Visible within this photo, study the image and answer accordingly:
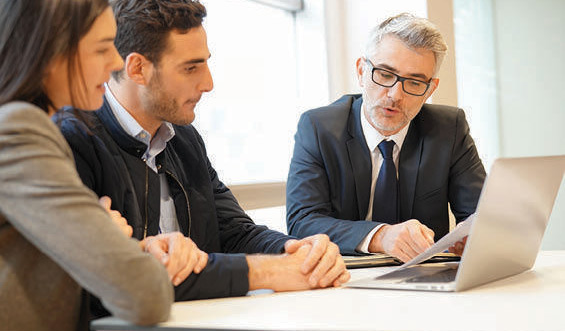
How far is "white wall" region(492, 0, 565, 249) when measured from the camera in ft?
15.1

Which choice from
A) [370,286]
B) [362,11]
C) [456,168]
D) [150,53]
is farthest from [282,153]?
[370,286]

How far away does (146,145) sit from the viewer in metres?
1.83

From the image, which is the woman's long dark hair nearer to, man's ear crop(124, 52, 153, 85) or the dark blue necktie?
man's ear crop(124, 52, 153, 85)

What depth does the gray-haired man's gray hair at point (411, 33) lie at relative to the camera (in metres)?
2.50

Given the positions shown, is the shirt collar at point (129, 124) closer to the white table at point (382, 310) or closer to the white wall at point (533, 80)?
the white table at point (382, 310)

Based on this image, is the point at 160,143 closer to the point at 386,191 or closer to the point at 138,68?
the point at 138,68

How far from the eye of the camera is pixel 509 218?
142 centimetres

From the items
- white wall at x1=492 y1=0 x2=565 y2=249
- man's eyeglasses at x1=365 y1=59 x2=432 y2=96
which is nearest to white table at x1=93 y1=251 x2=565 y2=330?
man's eyeglasses at x1=365 y1=59 x2=432 y2=96

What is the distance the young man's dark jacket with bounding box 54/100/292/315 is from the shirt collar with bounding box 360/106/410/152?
0.64 meters

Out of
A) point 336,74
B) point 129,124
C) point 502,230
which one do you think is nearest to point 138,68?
point 129,124

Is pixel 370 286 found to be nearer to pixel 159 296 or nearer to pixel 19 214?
pixel 159 296

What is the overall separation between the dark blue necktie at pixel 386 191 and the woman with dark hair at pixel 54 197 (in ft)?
4.30

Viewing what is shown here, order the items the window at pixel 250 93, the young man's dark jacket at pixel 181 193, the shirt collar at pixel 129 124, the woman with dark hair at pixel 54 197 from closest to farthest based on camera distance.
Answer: the woman with dark hair at pixel 54 197 < the young man's dark jacket at pixel 181 193 < the shirt collar at pixel 129 124 < the window at pixel 250 93

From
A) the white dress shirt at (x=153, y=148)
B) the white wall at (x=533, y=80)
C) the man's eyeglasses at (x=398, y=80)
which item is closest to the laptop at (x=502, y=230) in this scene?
the white dress shirt at (x=153, y=148)
